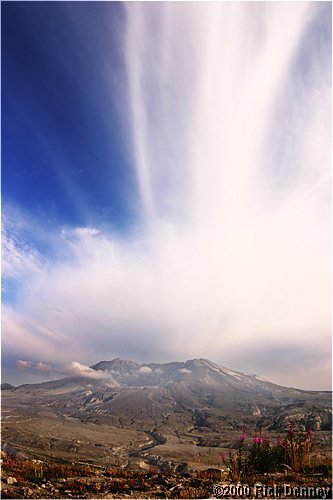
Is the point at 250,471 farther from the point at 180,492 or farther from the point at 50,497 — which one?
the point at 50,497

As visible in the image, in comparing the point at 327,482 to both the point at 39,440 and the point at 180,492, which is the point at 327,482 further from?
the point at 39,440

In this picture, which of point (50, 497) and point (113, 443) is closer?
point (50, 497)

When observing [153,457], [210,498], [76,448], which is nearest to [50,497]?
[210,498]

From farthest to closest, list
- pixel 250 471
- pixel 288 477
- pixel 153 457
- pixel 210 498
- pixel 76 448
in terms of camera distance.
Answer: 1. pixel 76 448
2. pixel 153 457
3. pixel 250 471
4. pixel 288 477
5. pixel 210 498

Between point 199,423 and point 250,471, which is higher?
point 250,471

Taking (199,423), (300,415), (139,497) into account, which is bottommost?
(199,423)

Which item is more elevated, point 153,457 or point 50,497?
point 50,497

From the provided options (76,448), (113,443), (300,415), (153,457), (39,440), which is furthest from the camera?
(300,415)

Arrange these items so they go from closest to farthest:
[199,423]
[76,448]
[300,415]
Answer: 1. [76,448]
2. [300,415]
3. [199,423]

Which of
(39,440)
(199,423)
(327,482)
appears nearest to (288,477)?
(327,482)
